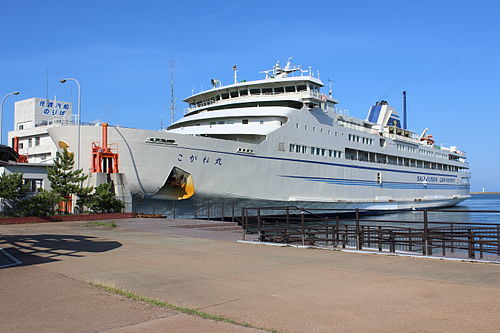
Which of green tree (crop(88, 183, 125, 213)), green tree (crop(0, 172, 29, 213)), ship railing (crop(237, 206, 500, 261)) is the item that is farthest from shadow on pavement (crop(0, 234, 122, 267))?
green tree (crop(88, 183, 125, 213))

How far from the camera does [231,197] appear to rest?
2633 cm

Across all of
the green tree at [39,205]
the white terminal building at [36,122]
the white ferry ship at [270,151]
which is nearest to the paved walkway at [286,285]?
the green tree at [39,205]

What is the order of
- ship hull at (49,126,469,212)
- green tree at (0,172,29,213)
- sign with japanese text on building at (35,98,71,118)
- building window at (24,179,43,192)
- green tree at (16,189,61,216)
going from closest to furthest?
green tree at (16,189,61,216) → green tree at (0,172,29,213) → ship hull at (49,126,469,212) → building window at (24,179,43,192) → sign with japanese text on building at (35,98,71,118)

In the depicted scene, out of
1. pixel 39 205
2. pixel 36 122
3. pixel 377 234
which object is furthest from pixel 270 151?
pixel 36 122

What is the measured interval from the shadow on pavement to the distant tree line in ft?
26.8

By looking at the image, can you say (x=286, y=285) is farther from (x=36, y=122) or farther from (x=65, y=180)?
(x=36, y=122)

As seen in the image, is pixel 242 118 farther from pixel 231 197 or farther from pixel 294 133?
pixel 231 197

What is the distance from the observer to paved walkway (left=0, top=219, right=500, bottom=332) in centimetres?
457

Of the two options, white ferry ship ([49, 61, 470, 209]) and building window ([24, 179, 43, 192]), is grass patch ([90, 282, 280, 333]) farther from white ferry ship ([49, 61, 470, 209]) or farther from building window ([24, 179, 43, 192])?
building window ([24, 179, 43, 192])

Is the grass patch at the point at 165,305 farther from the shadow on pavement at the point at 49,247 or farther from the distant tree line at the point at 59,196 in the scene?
the distant tree line at the point at 59,196

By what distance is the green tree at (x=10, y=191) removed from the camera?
21391 mm

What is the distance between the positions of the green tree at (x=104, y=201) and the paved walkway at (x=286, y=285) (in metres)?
11.5

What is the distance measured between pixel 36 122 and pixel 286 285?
210 feet

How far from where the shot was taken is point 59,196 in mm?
22375
